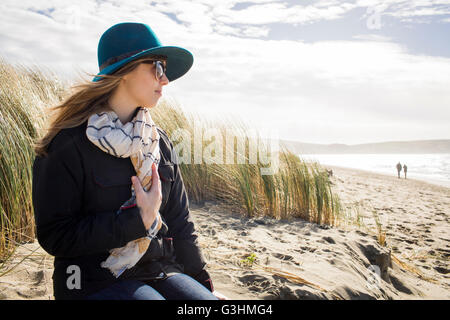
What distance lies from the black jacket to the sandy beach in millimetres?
922

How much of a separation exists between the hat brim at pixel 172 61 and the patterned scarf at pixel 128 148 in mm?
202

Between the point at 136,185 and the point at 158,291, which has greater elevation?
the point at 136,185

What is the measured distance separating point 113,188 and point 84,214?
16 cm

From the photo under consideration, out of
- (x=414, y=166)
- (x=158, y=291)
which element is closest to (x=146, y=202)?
(x=158, y=291)

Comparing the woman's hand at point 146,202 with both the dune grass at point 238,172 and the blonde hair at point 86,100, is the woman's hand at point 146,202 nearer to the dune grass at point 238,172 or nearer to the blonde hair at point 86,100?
the blonde hair at point 86,100

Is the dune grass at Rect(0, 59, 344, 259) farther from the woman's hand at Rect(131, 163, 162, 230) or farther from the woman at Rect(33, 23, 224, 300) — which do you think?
the woman's hand at Rect(131, 163, 162, 230)

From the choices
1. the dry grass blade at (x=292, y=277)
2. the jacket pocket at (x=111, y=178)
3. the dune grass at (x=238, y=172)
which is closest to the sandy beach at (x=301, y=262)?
the dry grass blade at (x=292, y=277)

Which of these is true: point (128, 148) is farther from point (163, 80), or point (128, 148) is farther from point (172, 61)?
point (172, 61)

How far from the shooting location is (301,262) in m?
2.93

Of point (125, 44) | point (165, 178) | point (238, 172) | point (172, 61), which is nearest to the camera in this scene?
point (125, 44)

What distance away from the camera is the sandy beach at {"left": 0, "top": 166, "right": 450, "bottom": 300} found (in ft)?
7.63

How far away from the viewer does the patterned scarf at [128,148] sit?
1.38m

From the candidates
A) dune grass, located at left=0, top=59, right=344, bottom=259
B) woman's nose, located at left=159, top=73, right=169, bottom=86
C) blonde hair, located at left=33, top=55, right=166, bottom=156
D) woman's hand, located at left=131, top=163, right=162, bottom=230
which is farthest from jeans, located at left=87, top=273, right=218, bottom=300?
dune grass, located at left=0, top=59, right=344, bottom=259
